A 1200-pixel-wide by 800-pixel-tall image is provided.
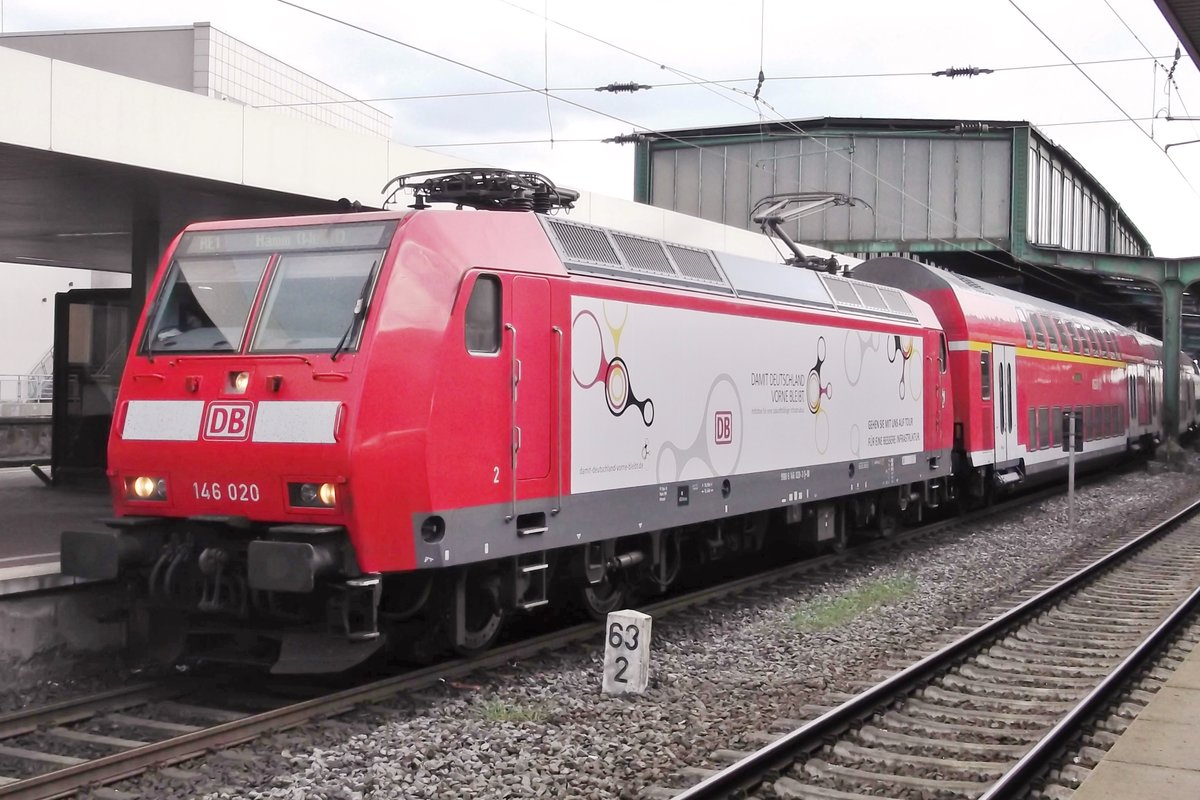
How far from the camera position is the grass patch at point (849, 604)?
1148 centimetres

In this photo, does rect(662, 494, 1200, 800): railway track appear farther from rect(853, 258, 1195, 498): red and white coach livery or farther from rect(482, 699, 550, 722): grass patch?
rect(853, 258, 1195, 498): red and white coach livery

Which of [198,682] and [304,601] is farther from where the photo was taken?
[198,682]

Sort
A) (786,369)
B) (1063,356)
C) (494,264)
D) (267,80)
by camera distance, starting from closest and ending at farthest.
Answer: (494,264), (786,369), (1063,356), (267,80)

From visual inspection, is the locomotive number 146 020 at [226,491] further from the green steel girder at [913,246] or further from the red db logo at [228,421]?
the green steel girder at [913,246]

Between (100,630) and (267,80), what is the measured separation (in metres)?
38.9

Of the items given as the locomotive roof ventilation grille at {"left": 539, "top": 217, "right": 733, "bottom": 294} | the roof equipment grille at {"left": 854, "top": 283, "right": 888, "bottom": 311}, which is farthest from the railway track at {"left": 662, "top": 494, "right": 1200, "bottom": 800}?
the roof equipment grille at {"left": 854, "top": 283, "right": 888, "bottom": 311}

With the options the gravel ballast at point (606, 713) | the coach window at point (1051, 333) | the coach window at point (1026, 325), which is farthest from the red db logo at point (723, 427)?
the coach window at point (1051, 333)

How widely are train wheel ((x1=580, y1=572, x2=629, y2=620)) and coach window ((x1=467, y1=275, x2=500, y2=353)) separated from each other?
2.71 meters

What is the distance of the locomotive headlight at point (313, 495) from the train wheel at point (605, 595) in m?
3.21

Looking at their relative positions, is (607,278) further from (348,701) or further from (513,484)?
(348,701)

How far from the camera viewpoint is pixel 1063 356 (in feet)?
80.0

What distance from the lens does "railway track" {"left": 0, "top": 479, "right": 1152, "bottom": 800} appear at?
668cm

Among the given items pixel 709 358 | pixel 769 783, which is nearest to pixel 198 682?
pixel 769 783

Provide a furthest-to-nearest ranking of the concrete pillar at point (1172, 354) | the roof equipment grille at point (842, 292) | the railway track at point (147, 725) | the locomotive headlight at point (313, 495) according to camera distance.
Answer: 1. the concrete pillar at point (1172, 354)
2. the roof equipment grille at point (842, 292)
3. the locomotive headlight at point (313, 495)
4. the railway track at point (147, 725)
